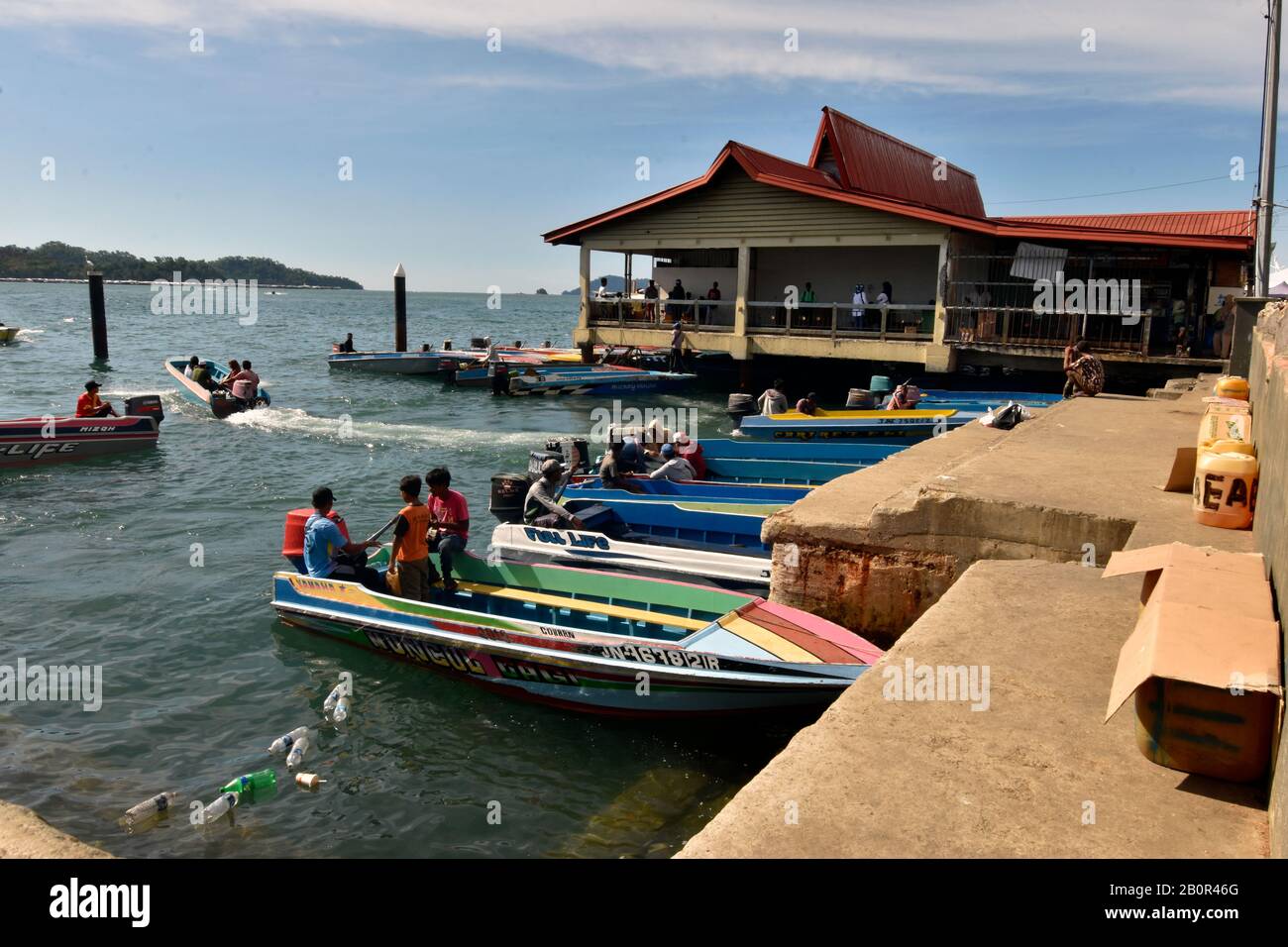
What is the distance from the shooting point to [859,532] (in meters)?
7.77

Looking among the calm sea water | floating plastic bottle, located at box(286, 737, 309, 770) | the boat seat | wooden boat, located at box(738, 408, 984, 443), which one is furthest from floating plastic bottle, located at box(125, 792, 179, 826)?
wooden boat, located at box(738, 408, 984, 443)

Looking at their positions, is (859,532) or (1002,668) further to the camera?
(859,532)

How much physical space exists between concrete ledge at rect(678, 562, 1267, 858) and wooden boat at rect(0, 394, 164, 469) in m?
20.1

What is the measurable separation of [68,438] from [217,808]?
16.1 meters

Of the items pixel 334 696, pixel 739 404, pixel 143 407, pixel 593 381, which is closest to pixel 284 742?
pixel 334 696

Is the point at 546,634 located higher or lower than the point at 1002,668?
lower

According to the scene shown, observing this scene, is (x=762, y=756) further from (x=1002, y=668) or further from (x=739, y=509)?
(x=739, y=509)

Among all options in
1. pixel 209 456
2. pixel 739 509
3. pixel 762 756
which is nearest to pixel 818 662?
pixel 762 756

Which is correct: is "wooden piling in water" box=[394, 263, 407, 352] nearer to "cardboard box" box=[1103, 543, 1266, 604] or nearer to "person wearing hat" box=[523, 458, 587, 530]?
"person wearing hat" box=[523, 458, 587, 530]

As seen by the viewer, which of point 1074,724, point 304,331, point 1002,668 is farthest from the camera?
point 304,331

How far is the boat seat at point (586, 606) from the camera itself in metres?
8.88

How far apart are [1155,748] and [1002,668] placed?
0.96 m

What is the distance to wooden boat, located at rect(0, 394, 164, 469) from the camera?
19141 mm

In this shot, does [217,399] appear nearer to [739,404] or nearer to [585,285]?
[585,285]
